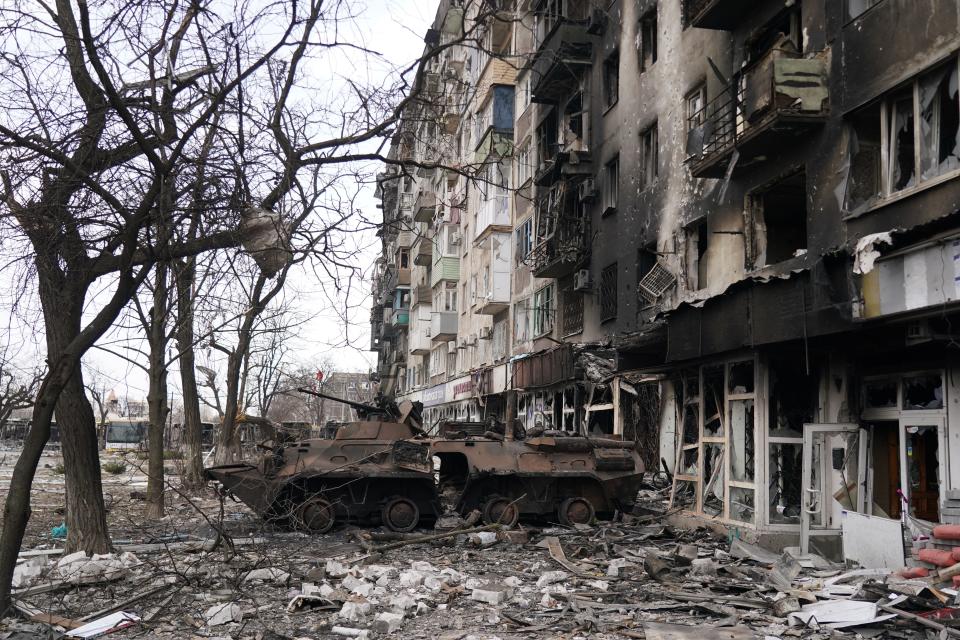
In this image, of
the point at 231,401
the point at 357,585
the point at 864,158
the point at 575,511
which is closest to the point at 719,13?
the point at 864,158

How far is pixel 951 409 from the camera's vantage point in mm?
10500

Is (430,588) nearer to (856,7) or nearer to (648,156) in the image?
(856,7)

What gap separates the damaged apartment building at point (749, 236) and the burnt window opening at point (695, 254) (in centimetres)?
6

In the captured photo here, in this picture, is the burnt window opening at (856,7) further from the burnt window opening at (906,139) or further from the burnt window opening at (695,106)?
the burnt window opening at (695,106)

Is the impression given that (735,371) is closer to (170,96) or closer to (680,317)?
(680,317)

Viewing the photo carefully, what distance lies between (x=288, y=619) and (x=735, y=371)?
Result: 348 inches

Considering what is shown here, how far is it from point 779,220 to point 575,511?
6.66 metres

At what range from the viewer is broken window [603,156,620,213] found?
22.2 meters

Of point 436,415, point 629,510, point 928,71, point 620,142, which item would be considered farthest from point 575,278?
point 436,415

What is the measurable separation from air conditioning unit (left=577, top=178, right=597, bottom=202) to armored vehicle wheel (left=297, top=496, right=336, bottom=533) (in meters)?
11.9

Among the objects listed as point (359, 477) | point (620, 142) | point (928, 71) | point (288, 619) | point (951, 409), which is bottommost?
point (288, 619)

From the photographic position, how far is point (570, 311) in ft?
80.7

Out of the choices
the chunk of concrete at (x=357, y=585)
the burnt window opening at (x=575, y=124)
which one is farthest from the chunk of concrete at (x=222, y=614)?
the burnt window opening at (x=575, y=124)

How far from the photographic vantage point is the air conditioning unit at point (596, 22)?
75.8ft
